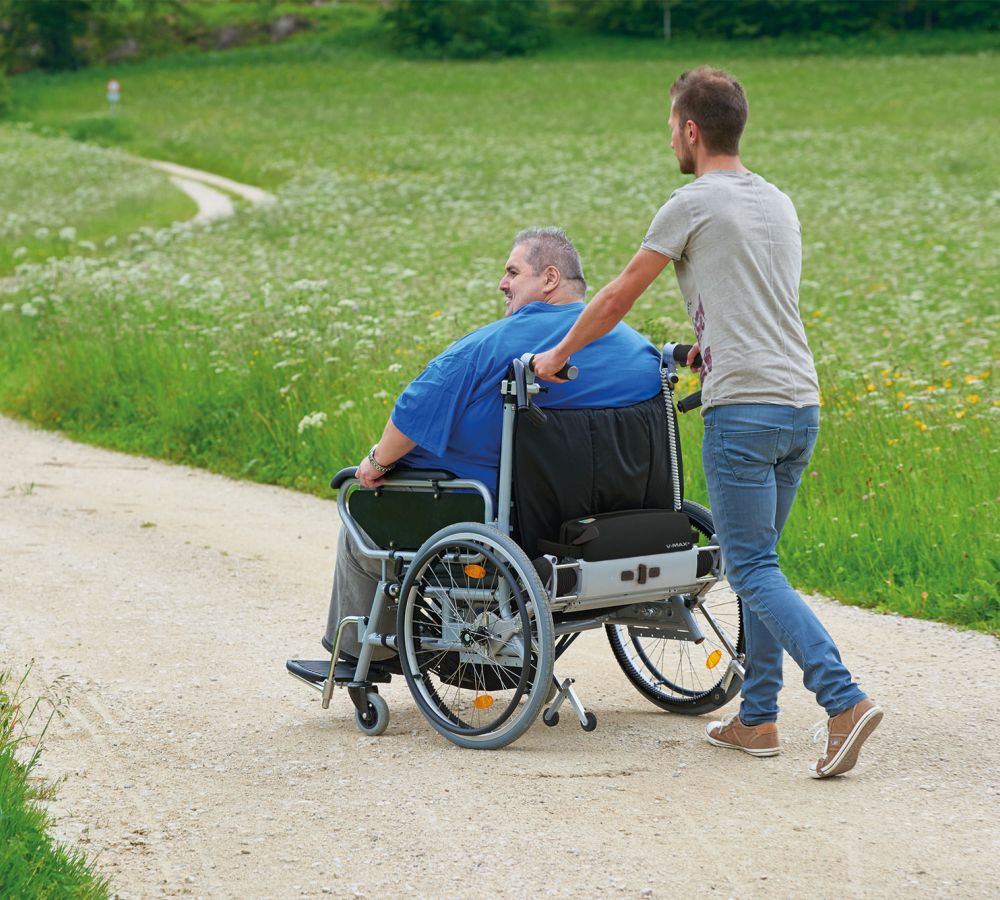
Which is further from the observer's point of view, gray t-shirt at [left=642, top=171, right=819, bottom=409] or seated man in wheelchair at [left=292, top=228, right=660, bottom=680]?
seated man in wheelchair at [left=292, top=228, right=660, bottom=680]

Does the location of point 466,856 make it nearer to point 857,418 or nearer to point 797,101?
point 857,418

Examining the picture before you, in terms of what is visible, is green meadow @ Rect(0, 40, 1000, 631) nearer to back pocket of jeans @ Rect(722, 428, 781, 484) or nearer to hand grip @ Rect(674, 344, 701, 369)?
back pocket of jeans @ Rect(722, 428, 781, 484)

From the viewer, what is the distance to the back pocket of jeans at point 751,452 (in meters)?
4.29

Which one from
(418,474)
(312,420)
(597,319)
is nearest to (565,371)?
(597,319)

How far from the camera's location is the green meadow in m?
7.57

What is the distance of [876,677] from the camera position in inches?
219

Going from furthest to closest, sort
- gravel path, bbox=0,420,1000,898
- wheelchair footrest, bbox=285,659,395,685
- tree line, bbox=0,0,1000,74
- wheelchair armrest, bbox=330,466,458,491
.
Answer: tree line, bbox=0,0,1000,74 → wheelchair footrest, bbox=285,659,395,685 → wheelchair armrest, bbox=330,466,458,491 → gravel path, bbox=0,420,1000,898

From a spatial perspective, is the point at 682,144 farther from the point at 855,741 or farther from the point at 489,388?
the point at 855,741

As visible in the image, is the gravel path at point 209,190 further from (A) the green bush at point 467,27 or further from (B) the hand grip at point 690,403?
(A) the green bush at point 467,27

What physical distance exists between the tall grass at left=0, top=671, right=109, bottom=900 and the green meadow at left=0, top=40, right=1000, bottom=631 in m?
2.24

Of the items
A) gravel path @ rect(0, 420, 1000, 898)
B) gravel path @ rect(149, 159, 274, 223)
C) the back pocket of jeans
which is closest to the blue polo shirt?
the back pocket of jeans

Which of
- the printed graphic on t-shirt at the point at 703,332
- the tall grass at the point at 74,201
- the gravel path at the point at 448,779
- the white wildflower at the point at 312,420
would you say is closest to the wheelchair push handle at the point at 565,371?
the printed graphic on t-shirt at the point at 703,332

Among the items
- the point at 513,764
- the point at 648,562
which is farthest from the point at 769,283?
the point at 513,764

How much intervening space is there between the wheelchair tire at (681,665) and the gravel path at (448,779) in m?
0.07
